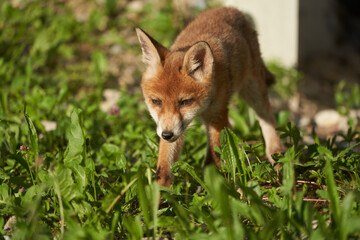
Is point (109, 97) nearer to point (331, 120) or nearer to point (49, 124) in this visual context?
point (49, 124)

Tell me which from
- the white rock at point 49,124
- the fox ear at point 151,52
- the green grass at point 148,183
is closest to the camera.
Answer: the green grass at point 148,183

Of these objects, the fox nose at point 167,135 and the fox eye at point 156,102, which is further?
the fox eye at point 156,102

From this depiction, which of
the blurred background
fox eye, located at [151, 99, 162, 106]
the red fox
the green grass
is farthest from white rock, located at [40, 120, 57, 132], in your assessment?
fox eye, located at [151, 99, 162, 106]

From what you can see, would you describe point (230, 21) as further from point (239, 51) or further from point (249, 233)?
point (249, 233)

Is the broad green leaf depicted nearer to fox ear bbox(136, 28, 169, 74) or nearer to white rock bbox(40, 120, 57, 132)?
fox ear bbox(136, 28, 169, 74)

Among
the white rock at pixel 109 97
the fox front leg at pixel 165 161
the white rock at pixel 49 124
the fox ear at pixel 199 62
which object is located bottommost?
the white rock at pixel 109 97

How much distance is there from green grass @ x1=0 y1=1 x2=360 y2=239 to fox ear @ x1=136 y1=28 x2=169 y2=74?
750 millimetres

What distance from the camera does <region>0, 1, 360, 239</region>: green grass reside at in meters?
2.63

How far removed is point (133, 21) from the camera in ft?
25.3

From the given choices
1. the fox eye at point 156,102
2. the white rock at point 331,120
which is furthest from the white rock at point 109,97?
the white rock at point 331,120

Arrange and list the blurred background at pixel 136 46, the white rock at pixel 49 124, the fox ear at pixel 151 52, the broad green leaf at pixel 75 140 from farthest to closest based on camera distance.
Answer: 1. the blurred background at pixel 136 46
2. the white rock at pixel 49 124
3. the fox ear at pixel 151 52
4. the broad green leaf at pixel 75 140

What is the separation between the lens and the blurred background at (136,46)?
20.4 feet

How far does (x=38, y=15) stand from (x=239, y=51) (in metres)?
4.25

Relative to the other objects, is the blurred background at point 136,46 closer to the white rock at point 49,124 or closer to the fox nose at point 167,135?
the white rock at point 49,124
